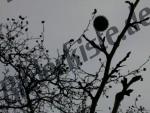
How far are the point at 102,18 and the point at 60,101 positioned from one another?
692 centimetres

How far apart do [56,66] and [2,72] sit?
3698 millimetres

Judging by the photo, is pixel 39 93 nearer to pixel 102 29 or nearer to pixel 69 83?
pixel 69 83

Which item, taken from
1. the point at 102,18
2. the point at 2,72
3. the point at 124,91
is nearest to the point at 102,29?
the point at 102,18

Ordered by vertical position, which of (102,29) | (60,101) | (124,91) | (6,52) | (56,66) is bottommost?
(124,91)

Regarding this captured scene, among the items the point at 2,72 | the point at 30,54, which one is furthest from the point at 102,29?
the point at 2,72

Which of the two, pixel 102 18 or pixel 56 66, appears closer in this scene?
pixel 102 18

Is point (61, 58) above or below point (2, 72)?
below

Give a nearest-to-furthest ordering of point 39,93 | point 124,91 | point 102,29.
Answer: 1. point 124,91
2. point 102,29
3. point 39,93

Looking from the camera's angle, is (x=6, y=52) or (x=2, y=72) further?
(x=2, y=72)

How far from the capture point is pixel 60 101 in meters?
Answer: 10.0

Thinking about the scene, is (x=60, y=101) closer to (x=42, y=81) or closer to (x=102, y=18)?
(x=42, y=81)

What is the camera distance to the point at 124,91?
237cm

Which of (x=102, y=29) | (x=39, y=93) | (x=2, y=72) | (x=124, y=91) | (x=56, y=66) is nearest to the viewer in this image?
(x=124, y=91)

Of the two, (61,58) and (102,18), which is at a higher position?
(61,58)
